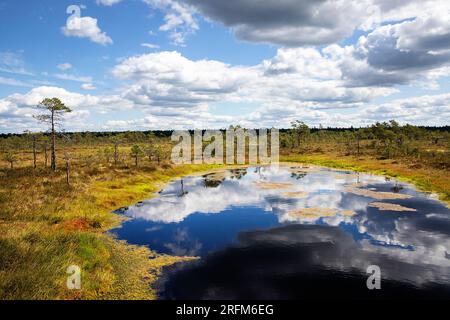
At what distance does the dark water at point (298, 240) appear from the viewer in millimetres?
21375

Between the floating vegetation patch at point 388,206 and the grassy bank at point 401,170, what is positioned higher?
the grassy bank at point 401,170

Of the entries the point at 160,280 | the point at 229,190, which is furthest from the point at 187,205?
the point at 160,280

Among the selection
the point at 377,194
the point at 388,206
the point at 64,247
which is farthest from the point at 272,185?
the point at 64,247

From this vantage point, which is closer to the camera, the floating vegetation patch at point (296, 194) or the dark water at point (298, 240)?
the dark water at point (298, 240)

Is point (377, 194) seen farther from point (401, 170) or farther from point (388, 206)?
point (401, 170)

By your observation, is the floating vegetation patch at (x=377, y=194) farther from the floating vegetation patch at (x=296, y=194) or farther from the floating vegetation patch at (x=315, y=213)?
the floating vegetation patch at (x=315, y=213)

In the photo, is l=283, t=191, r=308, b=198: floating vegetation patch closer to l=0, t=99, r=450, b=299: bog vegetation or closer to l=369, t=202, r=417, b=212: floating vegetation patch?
l=369, t=202, r=417, b=212: floating vegetation patch

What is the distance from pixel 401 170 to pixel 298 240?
50.7 metres

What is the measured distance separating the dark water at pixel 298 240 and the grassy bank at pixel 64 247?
6.62 ft

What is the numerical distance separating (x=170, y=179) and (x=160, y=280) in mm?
50651

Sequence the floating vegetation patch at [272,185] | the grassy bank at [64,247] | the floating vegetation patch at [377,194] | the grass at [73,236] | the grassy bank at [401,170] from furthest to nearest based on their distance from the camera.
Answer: the floating vegetation patch at [272,185]
the grassy bank at [401,170]
the floating vegetation patch at [377,194]
the grass at [73,236]
the grassy bank at [64,247]

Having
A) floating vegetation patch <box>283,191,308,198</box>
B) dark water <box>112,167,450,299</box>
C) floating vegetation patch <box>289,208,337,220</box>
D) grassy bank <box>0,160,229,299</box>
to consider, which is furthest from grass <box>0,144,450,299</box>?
floating vegetation patch <box>283,191,308,198</box>

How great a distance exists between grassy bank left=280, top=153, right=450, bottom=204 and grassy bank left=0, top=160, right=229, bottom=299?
3979cm

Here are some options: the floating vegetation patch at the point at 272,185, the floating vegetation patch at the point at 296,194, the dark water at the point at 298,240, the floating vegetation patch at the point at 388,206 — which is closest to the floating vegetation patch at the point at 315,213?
the dark water at the point at 298,240
